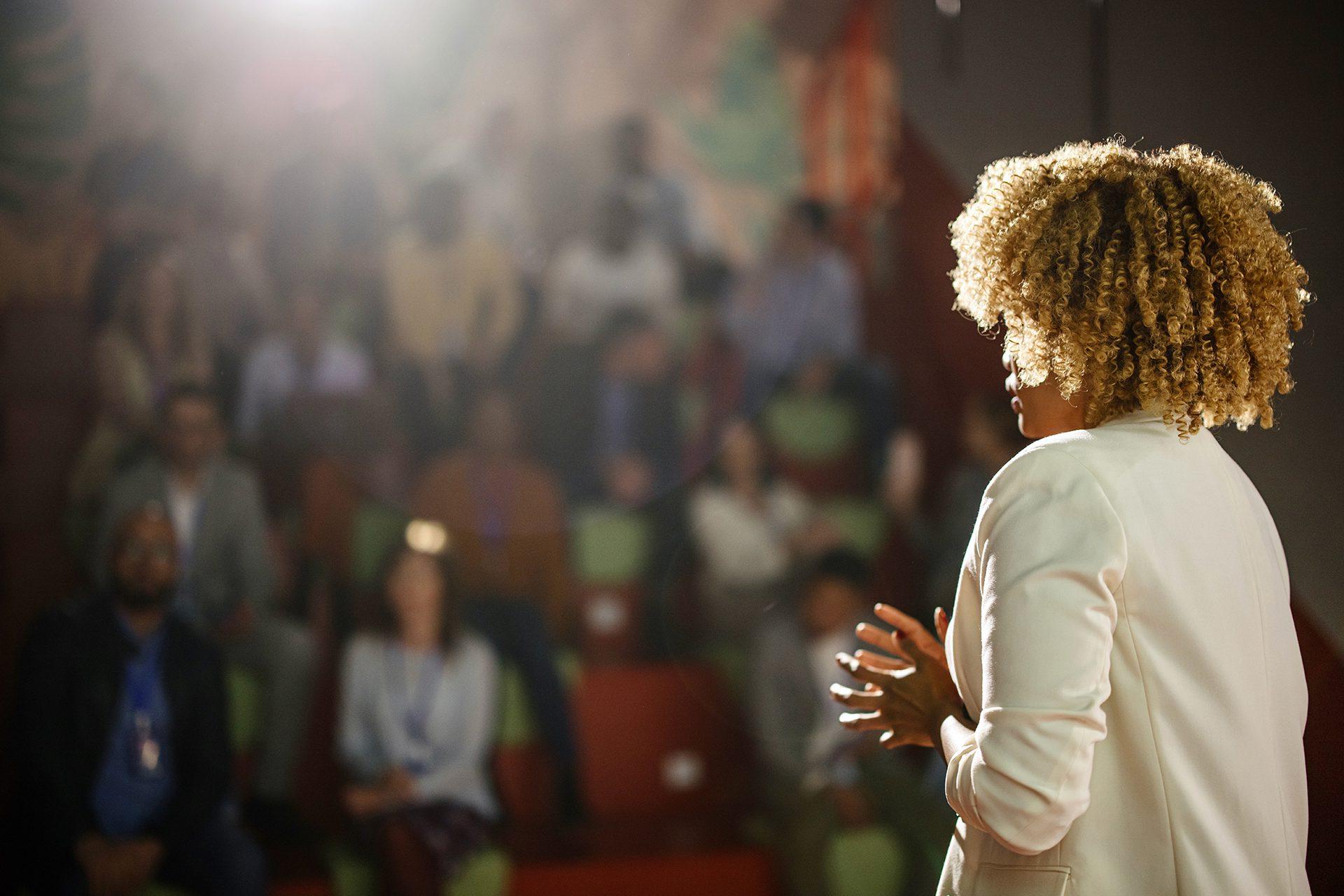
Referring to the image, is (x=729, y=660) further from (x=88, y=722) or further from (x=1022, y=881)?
(x=1022, y=881)

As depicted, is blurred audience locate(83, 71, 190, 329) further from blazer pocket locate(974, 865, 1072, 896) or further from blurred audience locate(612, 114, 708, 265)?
blazer pocket locate(974, 865, 1072, 896)

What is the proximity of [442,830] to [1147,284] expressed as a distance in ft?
11.1

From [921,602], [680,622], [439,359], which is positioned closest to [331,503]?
[439,359]

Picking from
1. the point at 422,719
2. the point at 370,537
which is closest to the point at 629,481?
the point at 370,537

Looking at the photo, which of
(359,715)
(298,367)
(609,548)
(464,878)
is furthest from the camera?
(298,367)

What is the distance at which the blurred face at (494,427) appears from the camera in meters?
5.07

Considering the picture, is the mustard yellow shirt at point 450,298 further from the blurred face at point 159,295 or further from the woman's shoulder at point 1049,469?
the woman's shoulder at point 1049,469

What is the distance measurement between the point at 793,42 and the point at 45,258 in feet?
12.2

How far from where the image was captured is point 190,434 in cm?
455

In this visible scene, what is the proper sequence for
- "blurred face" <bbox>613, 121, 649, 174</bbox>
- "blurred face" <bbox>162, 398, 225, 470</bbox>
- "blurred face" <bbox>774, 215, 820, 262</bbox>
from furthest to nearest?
"blurred face" <bbox>613, 121, 649, 174</bbox>, "blurred face" <bbox>774, 215, 820, 262</bbox>, "blurred face" <bbox>162, 398, 225, 470</bbox>

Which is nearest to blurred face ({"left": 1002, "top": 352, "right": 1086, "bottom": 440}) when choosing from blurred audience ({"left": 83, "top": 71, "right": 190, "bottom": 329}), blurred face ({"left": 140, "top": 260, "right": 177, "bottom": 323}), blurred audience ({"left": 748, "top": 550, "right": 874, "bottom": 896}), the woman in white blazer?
the woman in white blazer

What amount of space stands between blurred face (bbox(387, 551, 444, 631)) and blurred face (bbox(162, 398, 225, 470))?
Answer: 103 cm

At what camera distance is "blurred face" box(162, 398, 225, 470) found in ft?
14.9

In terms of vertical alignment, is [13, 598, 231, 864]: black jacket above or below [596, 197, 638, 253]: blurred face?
below
